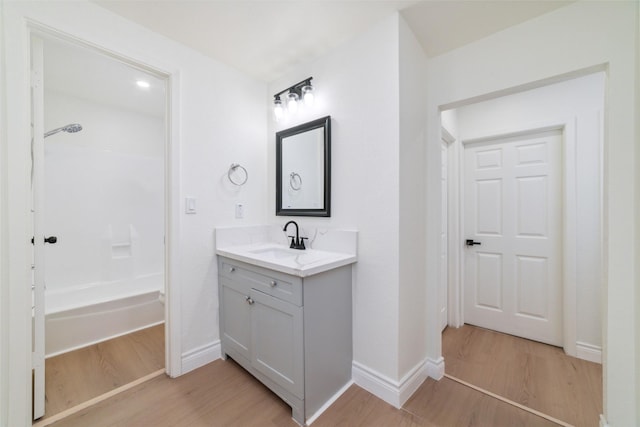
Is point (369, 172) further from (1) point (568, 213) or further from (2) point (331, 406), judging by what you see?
(1) point (568, 213)

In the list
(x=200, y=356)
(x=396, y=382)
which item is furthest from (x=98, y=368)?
(x=396, y=382)

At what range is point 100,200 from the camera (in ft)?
8.95

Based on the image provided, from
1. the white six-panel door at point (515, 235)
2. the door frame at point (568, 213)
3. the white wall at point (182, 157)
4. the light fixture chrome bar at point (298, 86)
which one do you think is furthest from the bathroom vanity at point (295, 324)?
the door frame at point (568, 213)

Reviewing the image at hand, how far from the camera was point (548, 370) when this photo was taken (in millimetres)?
1813

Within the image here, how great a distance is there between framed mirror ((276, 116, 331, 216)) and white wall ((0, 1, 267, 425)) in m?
0.24

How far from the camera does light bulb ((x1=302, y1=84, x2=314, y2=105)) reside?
6.14 ft

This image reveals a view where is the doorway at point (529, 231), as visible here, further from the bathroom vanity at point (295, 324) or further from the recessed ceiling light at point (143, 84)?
the recessed ceiling light at point (143, 84)

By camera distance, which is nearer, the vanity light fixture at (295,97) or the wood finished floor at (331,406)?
the wood finished floor at (331,406)

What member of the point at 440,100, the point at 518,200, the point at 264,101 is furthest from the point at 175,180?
the point at 518,200

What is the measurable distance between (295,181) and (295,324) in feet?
3.68

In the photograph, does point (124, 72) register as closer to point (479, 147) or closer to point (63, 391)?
point (63, 391)

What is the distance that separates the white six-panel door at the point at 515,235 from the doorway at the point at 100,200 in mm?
2820

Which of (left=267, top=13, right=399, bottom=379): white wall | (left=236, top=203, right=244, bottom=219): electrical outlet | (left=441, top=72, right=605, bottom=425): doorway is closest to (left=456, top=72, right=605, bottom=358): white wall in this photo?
(left=441, top=72, right=605, bottom=425): doorway

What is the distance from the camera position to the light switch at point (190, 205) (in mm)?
1776
